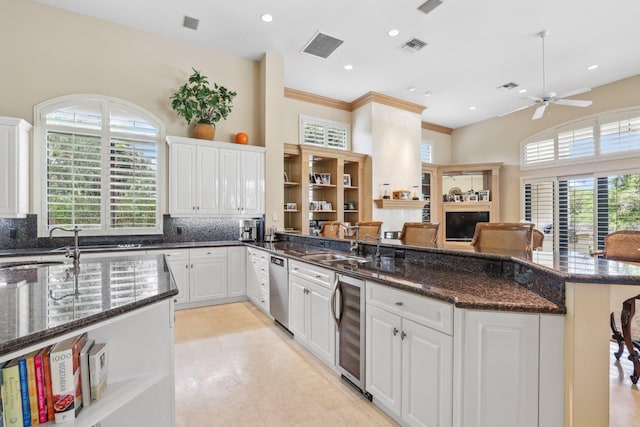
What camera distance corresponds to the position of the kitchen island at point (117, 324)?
3.63ft

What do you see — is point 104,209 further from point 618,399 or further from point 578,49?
point 578,49

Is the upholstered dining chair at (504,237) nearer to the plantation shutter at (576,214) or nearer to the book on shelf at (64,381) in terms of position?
the book on shelf at (64,381)

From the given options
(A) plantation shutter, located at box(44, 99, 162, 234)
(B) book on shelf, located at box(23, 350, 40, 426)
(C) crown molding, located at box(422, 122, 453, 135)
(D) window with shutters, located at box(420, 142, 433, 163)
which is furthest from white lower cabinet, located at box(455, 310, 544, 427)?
(C) crown molding, located at box(422, 122, 453, 135)

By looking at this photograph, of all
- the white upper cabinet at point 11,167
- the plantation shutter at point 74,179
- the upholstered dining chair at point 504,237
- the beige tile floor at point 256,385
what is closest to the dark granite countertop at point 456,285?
the upholstered dining chair at point 504,237

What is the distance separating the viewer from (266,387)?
2379 millimetres

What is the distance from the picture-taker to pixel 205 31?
4.50 metres

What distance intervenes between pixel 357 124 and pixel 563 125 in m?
4.41

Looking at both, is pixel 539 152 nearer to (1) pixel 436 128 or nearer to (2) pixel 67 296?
(1) pixel 436 128

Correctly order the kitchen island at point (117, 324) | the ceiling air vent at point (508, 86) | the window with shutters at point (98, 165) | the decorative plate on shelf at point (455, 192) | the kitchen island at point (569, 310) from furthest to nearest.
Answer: the decorative plate on shelf at point (455, 192), the ceiling air vent at point (508, 86), the window with shutters at point (98, 165), the kitchen island at point (569, 310), the kitchen island at point (117, 324)

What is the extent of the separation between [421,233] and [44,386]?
322 centimetres

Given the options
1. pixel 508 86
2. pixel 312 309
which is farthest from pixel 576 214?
pixel 312 309

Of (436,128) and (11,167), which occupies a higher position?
(436,128)

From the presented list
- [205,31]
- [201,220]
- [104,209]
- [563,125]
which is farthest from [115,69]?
[563,125]

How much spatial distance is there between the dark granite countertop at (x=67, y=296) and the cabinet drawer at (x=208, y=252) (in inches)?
82.3
